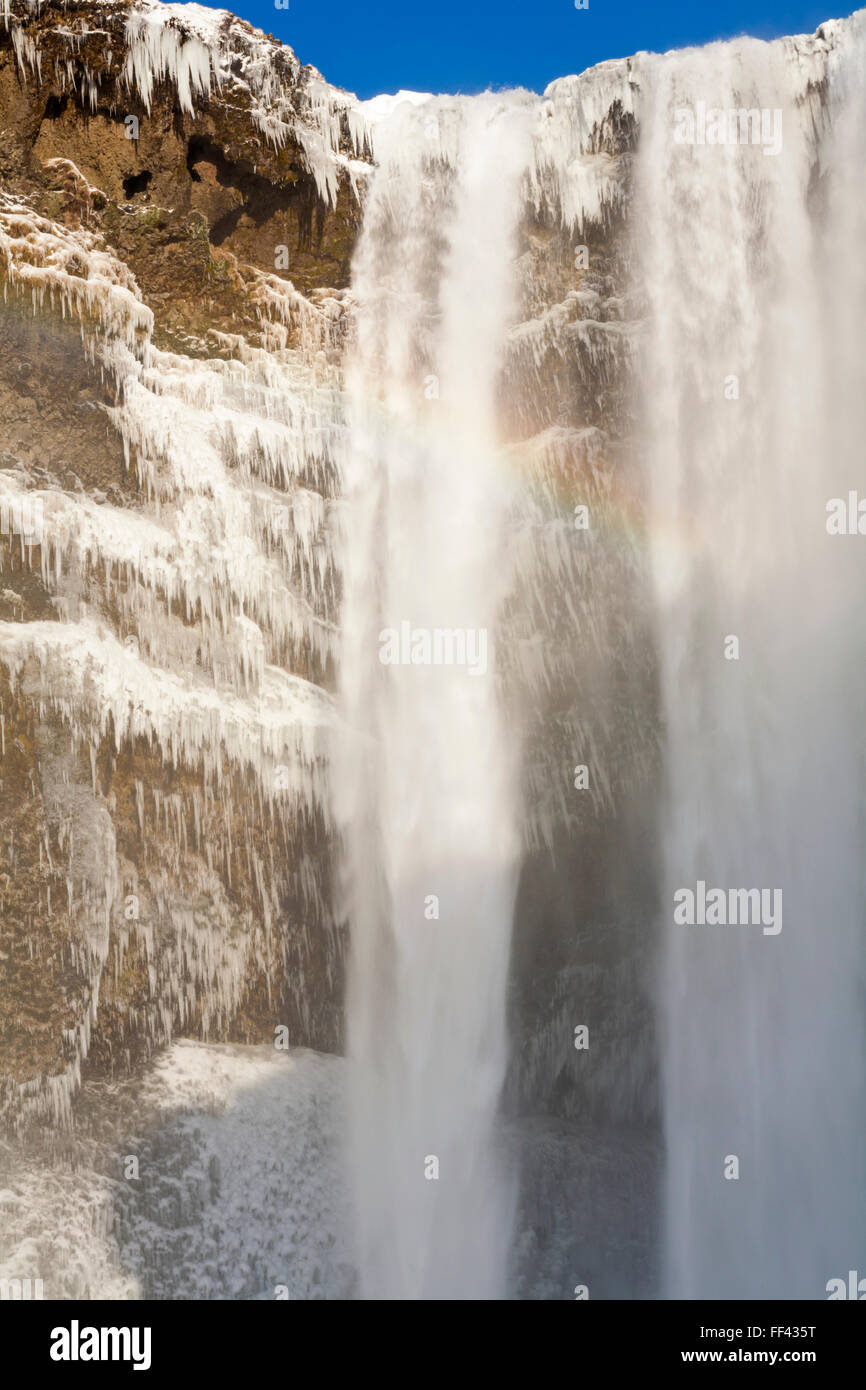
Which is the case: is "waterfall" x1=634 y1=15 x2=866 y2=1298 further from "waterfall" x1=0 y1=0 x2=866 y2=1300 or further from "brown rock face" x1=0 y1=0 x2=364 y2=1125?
"brown rock face" x1=0 y1=0 x2=364 y2=1125

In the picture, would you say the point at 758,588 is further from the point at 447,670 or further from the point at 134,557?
the point at 134,557

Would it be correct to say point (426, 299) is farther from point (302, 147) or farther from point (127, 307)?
point (127, 307)

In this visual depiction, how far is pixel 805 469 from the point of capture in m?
11.5

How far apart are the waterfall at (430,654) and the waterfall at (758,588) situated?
1768 millimetres

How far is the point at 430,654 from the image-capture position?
11852mm

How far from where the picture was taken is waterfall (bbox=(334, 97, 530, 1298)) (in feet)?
36.9

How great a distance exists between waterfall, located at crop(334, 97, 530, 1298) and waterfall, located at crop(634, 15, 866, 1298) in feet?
5.80

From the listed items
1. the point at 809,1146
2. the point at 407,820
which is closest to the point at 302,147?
the point at 407,820

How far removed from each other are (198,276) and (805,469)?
6795mm

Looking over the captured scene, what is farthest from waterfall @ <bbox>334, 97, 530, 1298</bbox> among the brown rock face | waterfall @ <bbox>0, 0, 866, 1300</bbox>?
the brown rock face

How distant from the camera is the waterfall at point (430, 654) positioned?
11.2 metres

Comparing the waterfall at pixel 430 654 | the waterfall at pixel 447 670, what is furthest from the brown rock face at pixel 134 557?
the waterfall at pixel 430 654

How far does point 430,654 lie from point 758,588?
3563 mm

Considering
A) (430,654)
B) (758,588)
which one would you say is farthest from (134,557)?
(758,588)
